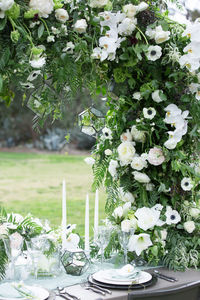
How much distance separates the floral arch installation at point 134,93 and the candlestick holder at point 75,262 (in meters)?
0.20

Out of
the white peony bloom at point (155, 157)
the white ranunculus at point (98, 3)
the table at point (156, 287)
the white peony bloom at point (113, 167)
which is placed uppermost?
the white ranunculus at point (98, 3)

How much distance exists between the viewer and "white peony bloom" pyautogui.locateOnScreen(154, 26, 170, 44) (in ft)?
6.03

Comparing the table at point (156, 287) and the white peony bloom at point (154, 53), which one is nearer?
the table at point (156, 287)

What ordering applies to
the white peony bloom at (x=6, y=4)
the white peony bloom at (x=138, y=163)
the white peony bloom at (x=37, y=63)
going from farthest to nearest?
1. the white peony bloom at (x=138, y=163)
2. the white peony bloom at (x=37, y=63)
3. the white peony bloom at (x=6, y=4)

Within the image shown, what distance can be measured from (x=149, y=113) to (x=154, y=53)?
25cm

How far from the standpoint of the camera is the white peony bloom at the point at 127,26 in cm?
180

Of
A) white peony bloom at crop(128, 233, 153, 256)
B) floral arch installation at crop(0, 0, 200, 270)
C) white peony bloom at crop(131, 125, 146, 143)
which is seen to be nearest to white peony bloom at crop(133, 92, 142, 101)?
floral arch installation at crop(0, 0, 200, 270)

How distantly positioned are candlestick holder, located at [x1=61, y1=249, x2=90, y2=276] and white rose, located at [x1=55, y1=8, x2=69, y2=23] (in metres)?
0.92

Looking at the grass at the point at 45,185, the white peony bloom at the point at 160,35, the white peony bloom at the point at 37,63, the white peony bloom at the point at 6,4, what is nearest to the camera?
the white peony bloom at the point at 6,4

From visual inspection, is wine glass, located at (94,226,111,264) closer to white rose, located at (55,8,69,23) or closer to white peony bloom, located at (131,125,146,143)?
white peony bloom, located at (131,125,146,143)

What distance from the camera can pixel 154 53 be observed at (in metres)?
1.87

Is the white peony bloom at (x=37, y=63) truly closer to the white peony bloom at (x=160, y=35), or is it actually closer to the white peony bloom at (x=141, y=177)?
the white peony bloom at (x=160, y=35)

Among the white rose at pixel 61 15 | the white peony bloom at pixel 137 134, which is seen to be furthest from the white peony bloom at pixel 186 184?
the white rose at pixel 61 15

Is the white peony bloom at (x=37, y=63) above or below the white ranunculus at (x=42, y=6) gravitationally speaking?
below
